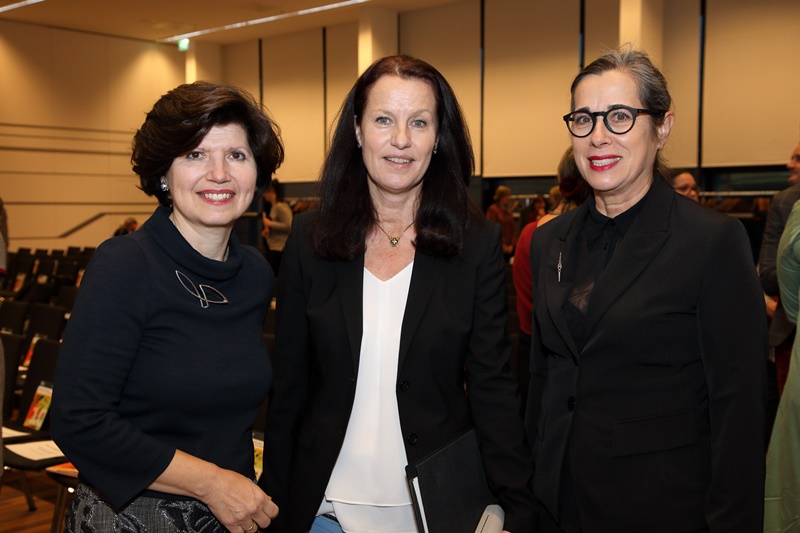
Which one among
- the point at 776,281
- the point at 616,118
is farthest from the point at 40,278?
the point at 616,118

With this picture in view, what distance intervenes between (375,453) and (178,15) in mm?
13026

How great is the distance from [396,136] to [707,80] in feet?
32.3

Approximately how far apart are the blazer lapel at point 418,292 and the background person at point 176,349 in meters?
0.35

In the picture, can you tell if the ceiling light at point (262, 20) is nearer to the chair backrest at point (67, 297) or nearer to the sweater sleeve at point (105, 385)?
the chair backrest at point (67, 297)

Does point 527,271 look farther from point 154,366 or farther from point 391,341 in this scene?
point 154,366

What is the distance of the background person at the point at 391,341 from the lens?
1729 mm

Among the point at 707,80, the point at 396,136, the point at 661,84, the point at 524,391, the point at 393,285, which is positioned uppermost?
the point at 707,80

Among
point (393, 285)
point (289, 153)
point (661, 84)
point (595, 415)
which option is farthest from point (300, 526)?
point (289, 153)

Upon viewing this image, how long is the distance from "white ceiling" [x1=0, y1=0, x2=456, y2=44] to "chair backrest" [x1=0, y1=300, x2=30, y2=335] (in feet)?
26.8

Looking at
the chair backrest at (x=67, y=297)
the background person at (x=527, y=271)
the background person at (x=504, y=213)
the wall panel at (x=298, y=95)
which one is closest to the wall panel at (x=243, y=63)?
the wall panel at (x=298, y=95)

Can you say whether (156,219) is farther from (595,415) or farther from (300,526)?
(595,415)

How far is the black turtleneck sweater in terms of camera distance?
1.45 metres

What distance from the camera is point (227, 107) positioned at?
170 centimetres

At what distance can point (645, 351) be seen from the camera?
165 centimetres
